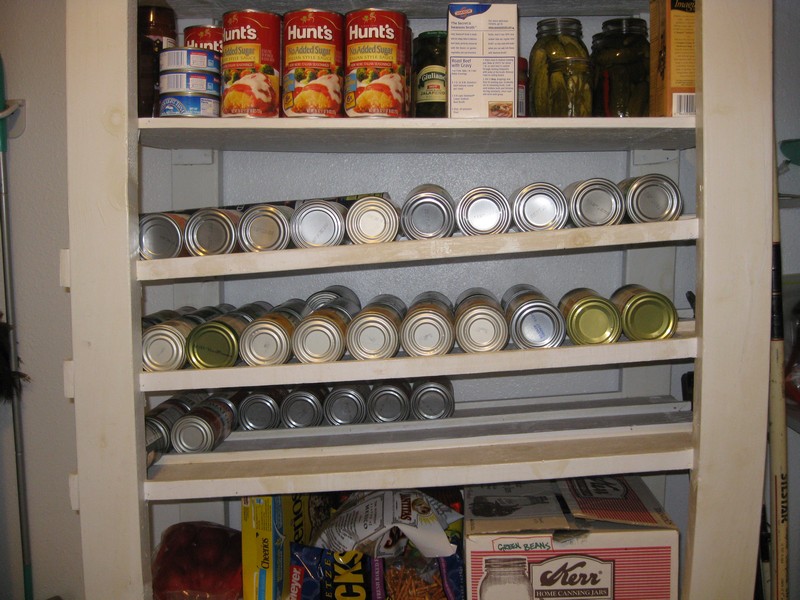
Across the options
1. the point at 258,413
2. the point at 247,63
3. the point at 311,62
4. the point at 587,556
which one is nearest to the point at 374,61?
the point at 311,62

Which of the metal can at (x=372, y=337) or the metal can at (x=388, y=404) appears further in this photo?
the metal can at (x=388, y=404)

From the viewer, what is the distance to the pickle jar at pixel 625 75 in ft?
3.90

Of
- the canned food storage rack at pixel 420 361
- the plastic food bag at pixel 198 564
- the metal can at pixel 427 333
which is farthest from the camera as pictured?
the plastic food bag at pixel 198 564

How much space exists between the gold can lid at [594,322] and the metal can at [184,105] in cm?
74

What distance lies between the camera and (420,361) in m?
1.06

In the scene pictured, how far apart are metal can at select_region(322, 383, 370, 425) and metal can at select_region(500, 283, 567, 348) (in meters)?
0.35

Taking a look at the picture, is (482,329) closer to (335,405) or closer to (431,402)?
(431,402)

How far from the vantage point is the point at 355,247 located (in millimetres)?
1045

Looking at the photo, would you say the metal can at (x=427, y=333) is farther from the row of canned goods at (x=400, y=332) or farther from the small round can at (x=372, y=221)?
the small round can at (x=372, y=221)

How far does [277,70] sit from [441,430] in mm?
735

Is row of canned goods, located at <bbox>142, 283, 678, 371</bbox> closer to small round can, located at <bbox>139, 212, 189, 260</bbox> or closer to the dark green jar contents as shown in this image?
small round can, located at <bbox>139, 212, 189, 260</bbox>

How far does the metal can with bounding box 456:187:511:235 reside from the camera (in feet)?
3.65

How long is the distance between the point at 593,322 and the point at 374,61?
23.7 inches

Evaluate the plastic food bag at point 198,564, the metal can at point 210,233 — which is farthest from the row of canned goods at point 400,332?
the plastic food bag at point 198,564
